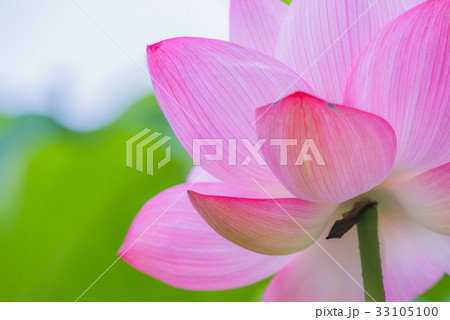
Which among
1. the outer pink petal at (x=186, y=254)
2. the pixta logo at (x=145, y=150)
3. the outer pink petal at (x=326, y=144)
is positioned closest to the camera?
the outer pink petal at (x=326, y=144)

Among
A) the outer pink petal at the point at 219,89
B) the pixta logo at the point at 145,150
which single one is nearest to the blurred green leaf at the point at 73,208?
the pixta logo at the point at 145,150

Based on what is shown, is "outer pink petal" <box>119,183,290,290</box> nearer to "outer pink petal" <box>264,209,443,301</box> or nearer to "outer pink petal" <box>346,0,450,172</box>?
"outer pink petal" <box>264,209,443,301</box>

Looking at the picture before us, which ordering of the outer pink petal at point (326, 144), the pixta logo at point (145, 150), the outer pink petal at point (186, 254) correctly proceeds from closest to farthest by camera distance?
the outer pink petal at point (326, 144)
the outer pink petal at point (186, 254)
the pixta logo at point (145, 150)

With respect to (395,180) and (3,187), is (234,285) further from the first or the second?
(3,187)

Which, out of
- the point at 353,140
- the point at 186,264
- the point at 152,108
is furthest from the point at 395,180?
the point at 152,108

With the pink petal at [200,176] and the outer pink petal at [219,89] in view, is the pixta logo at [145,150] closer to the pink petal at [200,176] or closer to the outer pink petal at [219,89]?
the pink petal at [200,176]

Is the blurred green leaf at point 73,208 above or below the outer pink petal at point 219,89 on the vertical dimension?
below

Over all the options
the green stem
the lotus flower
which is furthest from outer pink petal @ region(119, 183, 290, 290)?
the green stem

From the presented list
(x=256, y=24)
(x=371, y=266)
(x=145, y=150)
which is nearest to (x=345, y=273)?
(x=371, y=266)
